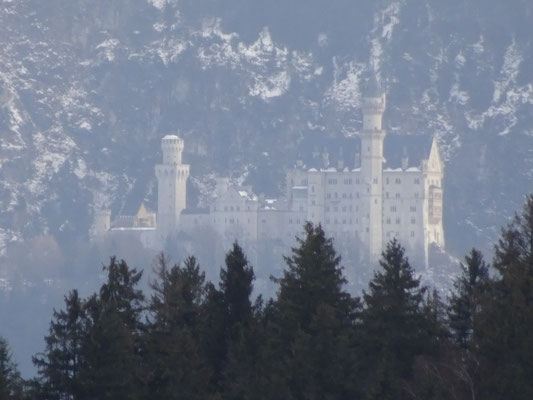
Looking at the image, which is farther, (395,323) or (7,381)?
(395,323)

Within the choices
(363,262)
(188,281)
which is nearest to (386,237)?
(363,262)

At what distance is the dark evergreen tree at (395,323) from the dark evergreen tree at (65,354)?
6749 millimetres

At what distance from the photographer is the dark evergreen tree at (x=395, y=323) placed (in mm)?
56125

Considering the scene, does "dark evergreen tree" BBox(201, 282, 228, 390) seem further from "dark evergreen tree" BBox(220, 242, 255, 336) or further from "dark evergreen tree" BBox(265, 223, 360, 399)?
"dark evergreen tree" BBox(265, 223, 360, 399)

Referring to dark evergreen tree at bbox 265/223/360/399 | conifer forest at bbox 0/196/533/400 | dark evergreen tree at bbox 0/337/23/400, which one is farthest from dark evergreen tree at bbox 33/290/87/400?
dark evergreen tree at bbox 265/223/360/399

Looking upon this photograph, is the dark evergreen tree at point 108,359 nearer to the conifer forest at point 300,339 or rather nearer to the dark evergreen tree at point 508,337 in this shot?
the conifer forest at point 300,339

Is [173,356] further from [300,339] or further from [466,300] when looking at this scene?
[466,300]

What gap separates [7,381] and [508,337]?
31.7 feet

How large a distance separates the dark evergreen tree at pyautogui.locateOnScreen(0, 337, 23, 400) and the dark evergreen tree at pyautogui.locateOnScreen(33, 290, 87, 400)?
0.62m

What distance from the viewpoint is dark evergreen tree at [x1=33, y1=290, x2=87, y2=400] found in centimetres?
5141

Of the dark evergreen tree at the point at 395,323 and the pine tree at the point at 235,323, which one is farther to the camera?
the dark evergreen tree at the point at 395,323

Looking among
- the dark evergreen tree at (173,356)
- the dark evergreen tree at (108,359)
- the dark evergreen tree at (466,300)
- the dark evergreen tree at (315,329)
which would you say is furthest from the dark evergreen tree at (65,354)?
the dark evergreen tree at (466,300)

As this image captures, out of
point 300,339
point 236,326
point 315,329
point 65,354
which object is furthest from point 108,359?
point 236,326

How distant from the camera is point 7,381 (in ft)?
163
